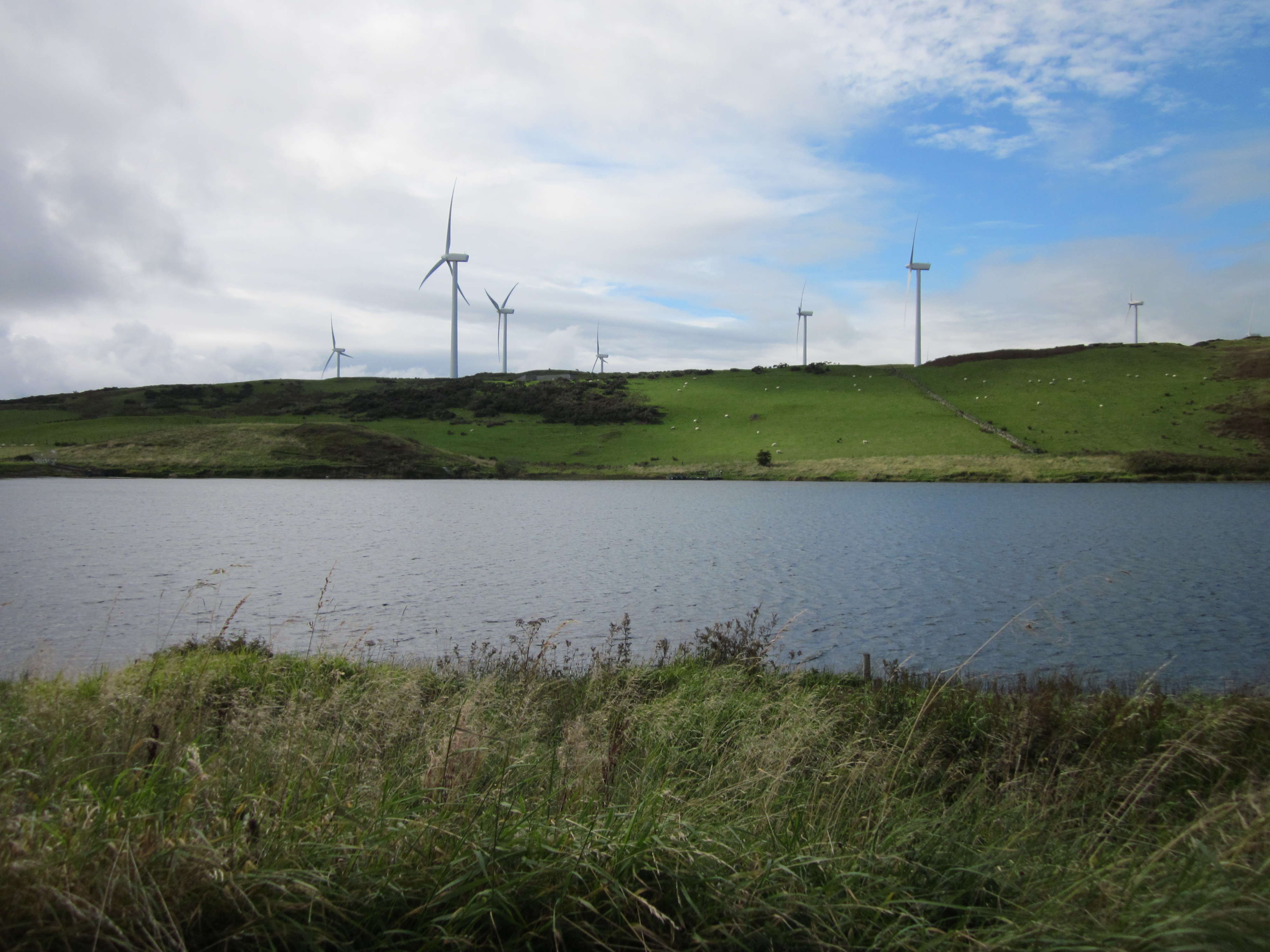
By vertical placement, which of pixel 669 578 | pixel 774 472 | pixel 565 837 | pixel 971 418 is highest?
pixel 971 418

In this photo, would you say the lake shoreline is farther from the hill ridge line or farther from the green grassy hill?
the hill ridge line

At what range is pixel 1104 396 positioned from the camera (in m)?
97.4

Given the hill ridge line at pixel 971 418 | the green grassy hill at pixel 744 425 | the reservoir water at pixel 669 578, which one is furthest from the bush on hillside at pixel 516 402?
the reservoir water at pixel 669 578

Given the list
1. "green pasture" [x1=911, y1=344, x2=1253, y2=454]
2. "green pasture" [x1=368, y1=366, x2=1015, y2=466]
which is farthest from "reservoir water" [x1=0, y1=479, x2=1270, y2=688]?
"green pasture" [x1=368, y1=366, x2=1015, y2=466]

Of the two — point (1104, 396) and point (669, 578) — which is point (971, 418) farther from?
point (669, 578)

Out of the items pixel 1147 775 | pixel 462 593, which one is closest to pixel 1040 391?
pixel 462 593

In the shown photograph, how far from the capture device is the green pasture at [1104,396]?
83.2 metres

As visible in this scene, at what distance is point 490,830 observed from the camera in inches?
179

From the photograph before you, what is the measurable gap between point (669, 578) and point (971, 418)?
262 ft

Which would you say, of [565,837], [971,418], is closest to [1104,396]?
[971,418]

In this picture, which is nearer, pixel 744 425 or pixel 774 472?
pixel 774 472

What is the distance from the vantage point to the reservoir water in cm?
1780

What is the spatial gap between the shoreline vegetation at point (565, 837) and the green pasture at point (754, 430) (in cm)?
8101

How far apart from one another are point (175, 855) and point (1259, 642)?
72.5 feet
